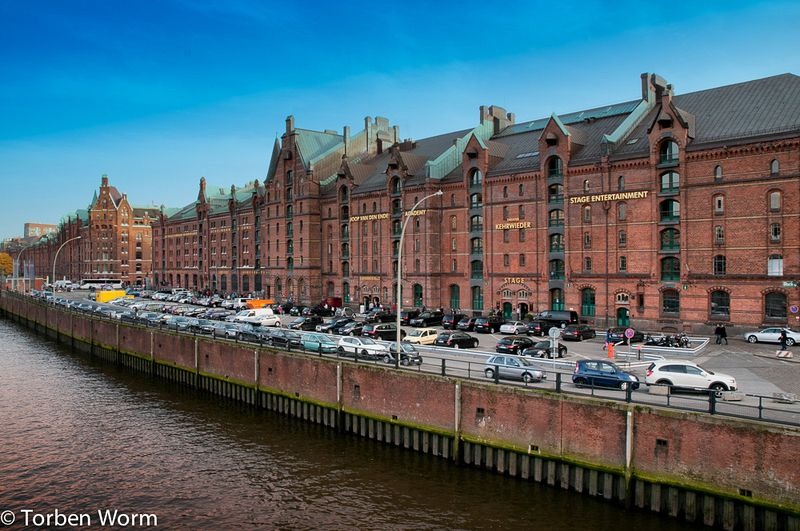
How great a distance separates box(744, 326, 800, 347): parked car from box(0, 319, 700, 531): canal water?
3010cm

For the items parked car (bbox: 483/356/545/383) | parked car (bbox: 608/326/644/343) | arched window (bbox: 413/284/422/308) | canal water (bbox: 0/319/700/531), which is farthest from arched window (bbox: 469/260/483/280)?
parked car (bbox: 483/356/545/383)

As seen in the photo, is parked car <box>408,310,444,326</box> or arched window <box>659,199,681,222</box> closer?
arched window <box>659,199,681,222</box>

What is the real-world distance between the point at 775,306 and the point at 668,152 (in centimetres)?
1500

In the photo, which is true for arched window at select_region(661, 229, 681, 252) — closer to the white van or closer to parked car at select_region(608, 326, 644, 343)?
parked car at select_region(608, 326, 644, 343)

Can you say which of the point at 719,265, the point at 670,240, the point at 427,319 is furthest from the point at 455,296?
the point at 719,265

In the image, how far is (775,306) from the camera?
1967 inches

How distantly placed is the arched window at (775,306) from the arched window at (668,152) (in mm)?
13222

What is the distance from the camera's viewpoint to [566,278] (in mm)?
62000

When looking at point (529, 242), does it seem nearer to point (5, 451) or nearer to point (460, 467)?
point (460, 467)

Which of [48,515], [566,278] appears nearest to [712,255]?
[566,278]

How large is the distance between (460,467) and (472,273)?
44.4m

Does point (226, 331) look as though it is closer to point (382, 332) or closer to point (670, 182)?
point (382, 332)

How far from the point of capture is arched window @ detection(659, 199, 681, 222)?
180 ft

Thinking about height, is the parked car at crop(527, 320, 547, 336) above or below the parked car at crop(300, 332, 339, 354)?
below
